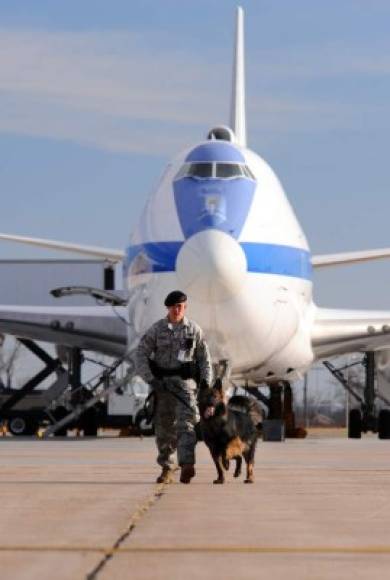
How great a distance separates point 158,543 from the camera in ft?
25.3

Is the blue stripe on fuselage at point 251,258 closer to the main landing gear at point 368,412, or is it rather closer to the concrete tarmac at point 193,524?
the main landing gear at point 368,412

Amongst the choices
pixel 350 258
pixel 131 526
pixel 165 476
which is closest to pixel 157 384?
pixel 165 476

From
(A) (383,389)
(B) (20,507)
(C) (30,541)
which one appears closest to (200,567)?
(C) (30,541)

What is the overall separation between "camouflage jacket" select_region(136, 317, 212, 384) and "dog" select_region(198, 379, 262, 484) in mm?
262

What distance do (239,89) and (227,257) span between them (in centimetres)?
1707

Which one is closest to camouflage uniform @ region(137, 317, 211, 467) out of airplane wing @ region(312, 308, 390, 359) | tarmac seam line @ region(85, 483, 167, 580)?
tarmac seam line @ region(85, 483, 167, 580)

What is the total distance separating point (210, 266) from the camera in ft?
70.7

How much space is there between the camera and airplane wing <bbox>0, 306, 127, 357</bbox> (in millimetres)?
28469

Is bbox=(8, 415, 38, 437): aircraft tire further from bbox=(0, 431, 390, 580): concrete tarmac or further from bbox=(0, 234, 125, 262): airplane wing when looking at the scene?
bbox=(0, 431, 390, 580): concrete tarmac

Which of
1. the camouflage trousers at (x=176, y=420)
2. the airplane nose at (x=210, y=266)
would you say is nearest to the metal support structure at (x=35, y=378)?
the airplane nose at (x=210, y=266)

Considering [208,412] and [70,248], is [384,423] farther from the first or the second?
[208,412]

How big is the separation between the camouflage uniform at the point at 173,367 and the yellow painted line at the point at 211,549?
546 centimetres

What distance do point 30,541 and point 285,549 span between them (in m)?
→ 1.26

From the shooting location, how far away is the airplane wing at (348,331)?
2766 centimetres
